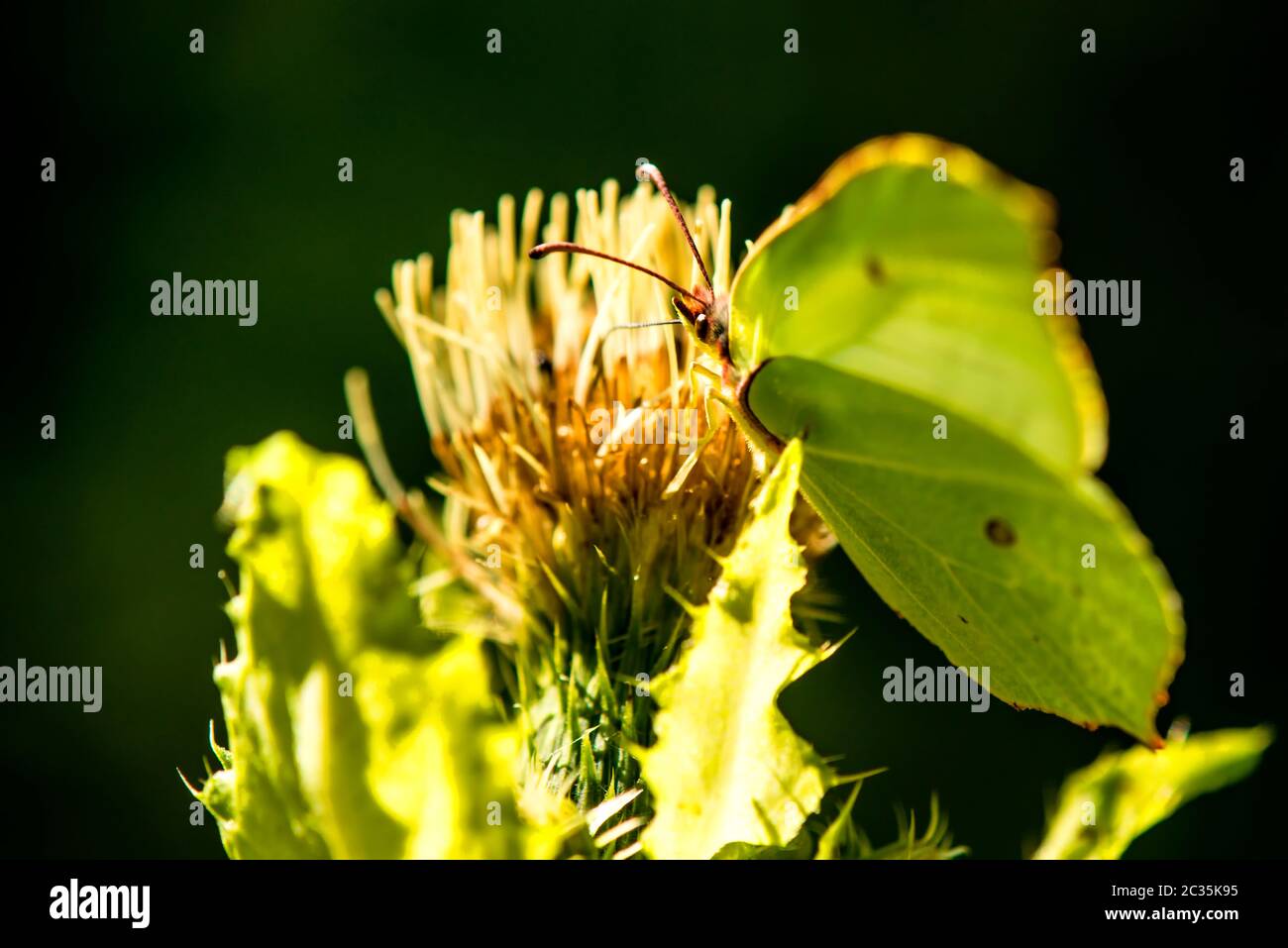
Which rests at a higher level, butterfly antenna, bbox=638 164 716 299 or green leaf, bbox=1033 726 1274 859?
butterfly antenna, bbox=638 164 716 299

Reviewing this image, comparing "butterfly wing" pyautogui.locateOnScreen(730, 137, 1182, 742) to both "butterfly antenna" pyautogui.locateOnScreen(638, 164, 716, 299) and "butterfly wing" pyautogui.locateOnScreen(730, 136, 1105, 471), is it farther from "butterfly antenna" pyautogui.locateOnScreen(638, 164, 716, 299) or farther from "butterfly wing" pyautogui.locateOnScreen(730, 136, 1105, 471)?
"butterfly antenna" pyautogui.locateOnScreen(638, 164, 716, 299)

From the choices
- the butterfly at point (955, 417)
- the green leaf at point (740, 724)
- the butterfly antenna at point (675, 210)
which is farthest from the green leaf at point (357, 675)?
the butterfly antenna at point (675, 210)

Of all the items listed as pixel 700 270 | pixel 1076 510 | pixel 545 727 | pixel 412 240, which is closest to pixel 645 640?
pixel 545 727

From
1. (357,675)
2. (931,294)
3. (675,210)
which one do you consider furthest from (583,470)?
(357,675)

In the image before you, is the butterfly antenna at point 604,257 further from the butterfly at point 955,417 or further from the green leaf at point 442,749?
the green leaf at point 442,749

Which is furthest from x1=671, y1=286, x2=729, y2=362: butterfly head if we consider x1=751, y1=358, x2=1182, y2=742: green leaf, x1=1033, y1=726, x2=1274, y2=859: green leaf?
x1=1033, y1=726, x2=1274, y2=859: green leaf
